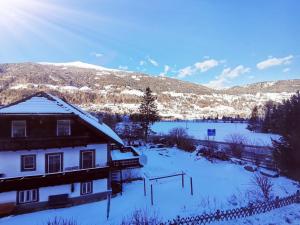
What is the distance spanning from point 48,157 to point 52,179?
1.80 meters

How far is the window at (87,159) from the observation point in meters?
21.1

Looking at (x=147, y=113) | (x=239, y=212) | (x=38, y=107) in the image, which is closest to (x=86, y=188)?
(x=38, y=107)

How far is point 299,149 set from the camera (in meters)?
20.3

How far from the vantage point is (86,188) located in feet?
70.1

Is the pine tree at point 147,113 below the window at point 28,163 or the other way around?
the other way around

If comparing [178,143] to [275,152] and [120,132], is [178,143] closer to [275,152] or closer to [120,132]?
[120,132]

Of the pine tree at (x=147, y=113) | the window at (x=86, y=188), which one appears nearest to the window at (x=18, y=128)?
the window at (x=86, y=188)

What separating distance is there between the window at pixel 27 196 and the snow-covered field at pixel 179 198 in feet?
4.18

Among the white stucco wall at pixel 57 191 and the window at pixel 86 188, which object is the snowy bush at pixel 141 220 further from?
the window at pixel 86 188

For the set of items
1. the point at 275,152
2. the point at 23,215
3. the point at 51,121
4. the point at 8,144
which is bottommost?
the point at 23,215

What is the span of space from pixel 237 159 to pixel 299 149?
38.9 ft

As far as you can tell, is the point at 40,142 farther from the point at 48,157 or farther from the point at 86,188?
the point at 86,188

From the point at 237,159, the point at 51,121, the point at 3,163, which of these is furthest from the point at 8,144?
the point at 237,159

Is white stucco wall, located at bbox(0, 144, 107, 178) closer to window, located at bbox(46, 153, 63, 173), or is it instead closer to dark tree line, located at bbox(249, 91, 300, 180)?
window, located at bbox(46, 153, 63, 173)
